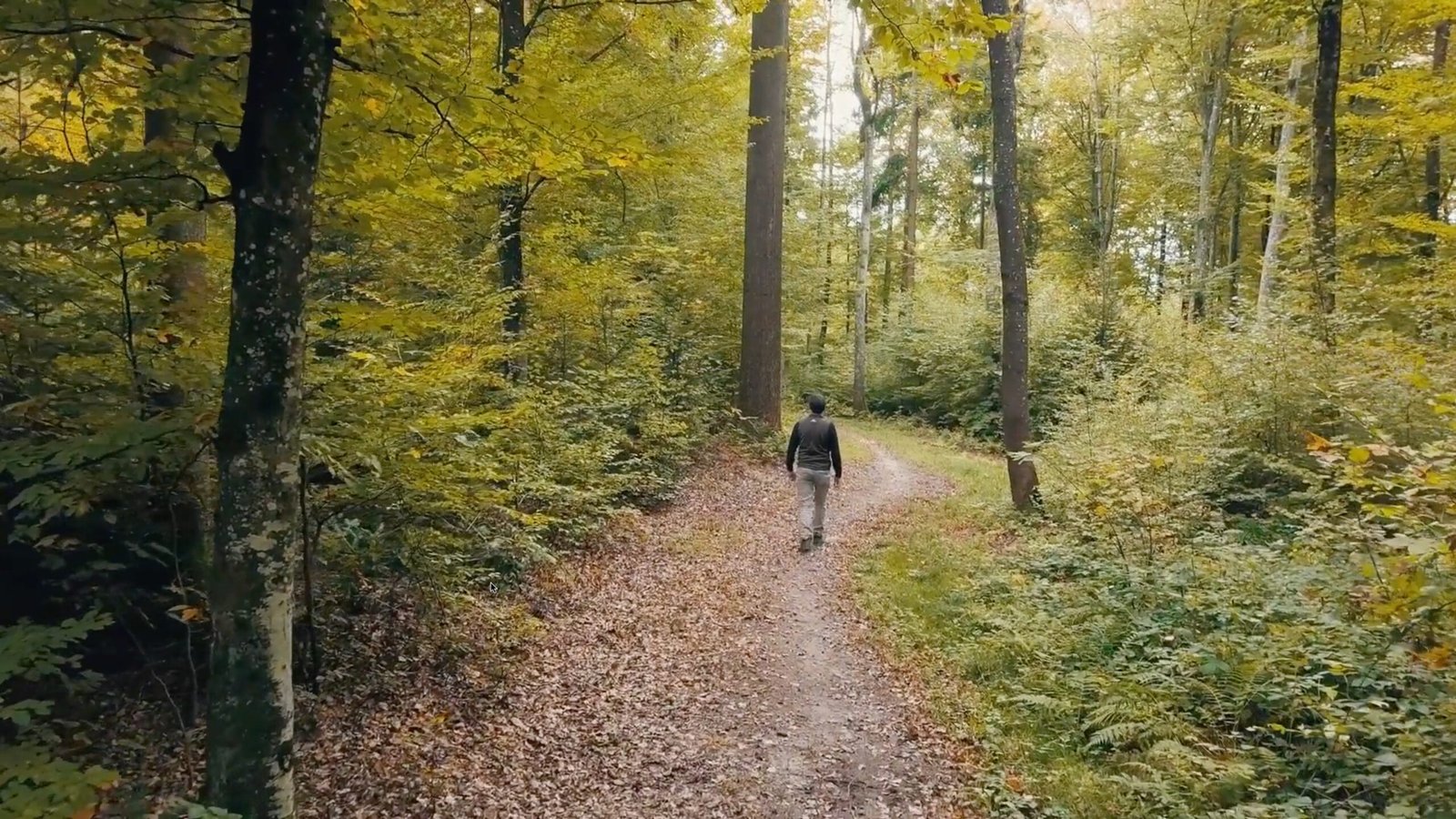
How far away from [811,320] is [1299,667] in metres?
20.8

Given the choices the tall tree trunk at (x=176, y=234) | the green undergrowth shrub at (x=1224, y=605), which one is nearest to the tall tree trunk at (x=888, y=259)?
the green undergrowth shrub at (x=1224, y=605)

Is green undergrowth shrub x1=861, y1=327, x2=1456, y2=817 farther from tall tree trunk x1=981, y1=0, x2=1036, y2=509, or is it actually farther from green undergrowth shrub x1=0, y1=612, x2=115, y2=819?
green undergrowth shrub x1=0, y1=612, x2=115, y2=819

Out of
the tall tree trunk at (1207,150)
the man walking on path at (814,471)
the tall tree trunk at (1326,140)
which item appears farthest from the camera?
the tall tree trunk at (1207,150)

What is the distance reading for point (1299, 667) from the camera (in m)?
5.02

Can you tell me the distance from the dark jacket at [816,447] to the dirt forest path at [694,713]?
1.34 metres

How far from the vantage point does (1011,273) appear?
36.5ft

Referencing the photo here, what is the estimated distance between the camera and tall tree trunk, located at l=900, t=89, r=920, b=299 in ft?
91.1

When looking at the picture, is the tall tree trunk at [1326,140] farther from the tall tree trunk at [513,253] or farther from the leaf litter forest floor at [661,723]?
the tall tree trunk at [513,253]

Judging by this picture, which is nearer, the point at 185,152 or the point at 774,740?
the point at 185,152

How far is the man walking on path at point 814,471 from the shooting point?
10141 millimetres

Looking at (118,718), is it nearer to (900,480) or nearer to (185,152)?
(185,152)

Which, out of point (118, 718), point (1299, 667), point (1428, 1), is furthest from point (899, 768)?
point (1428, 1)

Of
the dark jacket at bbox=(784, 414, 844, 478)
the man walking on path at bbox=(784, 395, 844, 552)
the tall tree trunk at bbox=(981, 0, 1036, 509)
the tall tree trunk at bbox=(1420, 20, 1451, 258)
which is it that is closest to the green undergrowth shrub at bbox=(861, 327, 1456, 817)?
the tall tree trunk at bbox=(981, 0, 1036, 509)

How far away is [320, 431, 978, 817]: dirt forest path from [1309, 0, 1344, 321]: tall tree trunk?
8.20 metres
